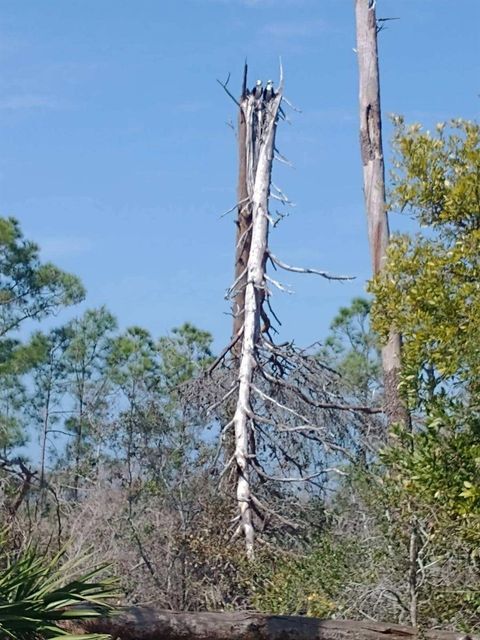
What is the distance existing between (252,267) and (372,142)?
643 cm

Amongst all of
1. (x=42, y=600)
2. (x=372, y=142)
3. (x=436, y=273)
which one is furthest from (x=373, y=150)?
(x=42, y=600)

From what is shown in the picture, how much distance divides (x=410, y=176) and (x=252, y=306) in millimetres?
10364

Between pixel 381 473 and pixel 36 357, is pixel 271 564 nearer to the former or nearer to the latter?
pixel 381 473

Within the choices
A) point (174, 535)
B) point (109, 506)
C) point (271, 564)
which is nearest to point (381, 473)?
point (271, 564)

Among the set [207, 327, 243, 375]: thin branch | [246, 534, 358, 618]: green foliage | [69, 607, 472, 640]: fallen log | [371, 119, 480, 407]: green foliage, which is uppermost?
[207, 327, 243, 375]: thin branch

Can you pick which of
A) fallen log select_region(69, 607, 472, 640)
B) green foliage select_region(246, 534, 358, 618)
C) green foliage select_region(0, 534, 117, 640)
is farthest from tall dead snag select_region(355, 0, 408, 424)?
green foliage select_region(0, 534, 117, 640)

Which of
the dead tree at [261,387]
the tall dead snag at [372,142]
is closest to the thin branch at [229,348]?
the dead tree at [261,387]

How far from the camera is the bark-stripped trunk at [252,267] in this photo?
782 inches

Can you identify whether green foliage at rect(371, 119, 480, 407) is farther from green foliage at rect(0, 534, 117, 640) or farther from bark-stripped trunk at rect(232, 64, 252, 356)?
bark-stripped trunk at rect(232, 64, 252, 356)

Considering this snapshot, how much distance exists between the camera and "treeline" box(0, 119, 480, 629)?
10406 mm

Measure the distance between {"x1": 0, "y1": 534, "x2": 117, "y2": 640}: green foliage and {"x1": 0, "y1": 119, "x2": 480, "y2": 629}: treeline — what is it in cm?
77

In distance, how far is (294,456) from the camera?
799 inches

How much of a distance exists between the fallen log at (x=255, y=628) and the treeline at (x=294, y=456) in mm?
840

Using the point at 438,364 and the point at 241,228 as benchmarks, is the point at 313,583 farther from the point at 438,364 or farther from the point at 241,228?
the point at 241,228
